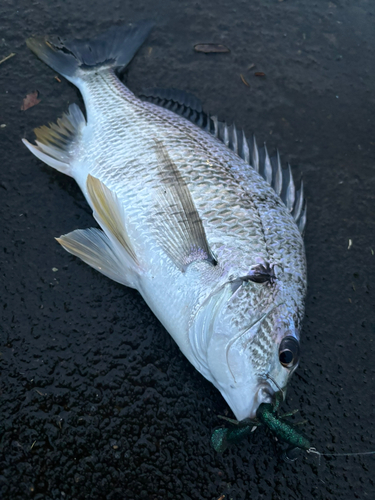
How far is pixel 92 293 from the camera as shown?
2.39 metres

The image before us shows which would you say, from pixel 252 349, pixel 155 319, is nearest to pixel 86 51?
pixel 155 319

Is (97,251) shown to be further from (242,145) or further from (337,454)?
(337,454)

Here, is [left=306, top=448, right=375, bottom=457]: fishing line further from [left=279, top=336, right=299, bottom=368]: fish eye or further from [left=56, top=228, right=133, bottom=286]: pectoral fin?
[left=56, top=228, right=133, bottom=286]: pectoral fin

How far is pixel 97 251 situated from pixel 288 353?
3.79ft

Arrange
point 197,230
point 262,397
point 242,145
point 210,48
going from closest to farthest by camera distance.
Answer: point 262,397 < point 197,230 < point 242,145 < point 210,48

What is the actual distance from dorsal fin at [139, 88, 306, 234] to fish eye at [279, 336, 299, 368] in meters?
0.74

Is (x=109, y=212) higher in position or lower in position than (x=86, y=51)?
lower

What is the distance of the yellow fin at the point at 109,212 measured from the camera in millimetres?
2262

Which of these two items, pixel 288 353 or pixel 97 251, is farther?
pixel 97 251

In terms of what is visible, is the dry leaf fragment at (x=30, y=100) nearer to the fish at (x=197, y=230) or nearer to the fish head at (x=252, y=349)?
the fish at (x=197, y=230)

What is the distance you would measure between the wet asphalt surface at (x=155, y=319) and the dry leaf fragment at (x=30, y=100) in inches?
1.5

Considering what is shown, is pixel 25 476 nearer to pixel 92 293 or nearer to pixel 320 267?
pixel 92 293

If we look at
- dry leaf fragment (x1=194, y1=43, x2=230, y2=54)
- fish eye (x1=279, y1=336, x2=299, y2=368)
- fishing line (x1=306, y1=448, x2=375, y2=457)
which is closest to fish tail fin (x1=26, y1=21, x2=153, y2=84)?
dry leaf fragment (x1=194, y1=43, x2=230, y2=54)

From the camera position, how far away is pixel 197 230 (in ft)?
6.97
